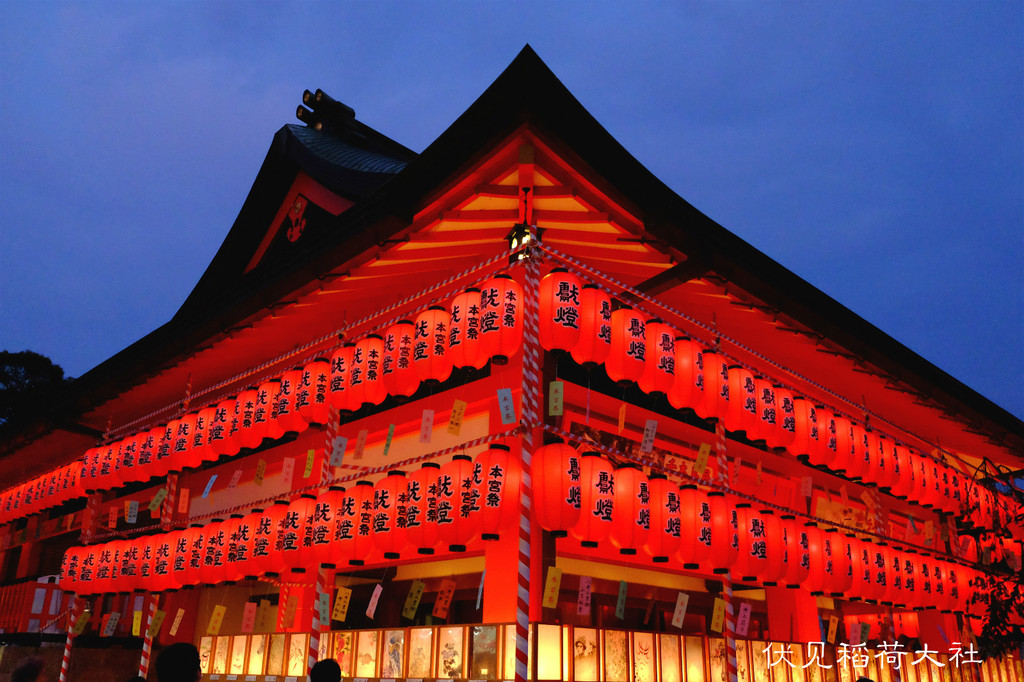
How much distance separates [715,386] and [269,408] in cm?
525

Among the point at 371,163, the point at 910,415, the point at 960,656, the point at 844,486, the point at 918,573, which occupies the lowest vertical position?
the point at 960,656

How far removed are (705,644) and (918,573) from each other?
13.0ft

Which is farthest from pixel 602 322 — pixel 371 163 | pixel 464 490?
pixel 371 163

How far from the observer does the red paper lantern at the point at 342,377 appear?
320 inches

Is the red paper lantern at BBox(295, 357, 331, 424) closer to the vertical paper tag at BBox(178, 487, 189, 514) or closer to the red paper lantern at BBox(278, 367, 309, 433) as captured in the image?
the red paper lantern at BBox(278, 367, 309, 433)

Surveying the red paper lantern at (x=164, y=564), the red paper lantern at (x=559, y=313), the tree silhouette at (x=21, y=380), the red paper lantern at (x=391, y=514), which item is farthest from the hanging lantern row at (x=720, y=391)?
the tree silhouette at (x=21, y=380)

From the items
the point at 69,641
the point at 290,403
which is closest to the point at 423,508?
the point at 290,403

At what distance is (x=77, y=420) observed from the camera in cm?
1327

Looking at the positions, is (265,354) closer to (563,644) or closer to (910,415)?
(563,644)

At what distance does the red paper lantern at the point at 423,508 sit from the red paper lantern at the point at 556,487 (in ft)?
3.46

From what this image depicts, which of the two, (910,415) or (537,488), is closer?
(537,488)

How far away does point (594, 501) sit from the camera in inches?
254

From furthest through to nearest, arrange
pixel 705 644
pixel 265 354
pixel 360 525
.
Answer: pixel 265 354, pixel 705 644, pixel 360 525

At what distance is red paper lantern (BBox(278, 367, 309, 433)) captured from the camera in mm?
8656
